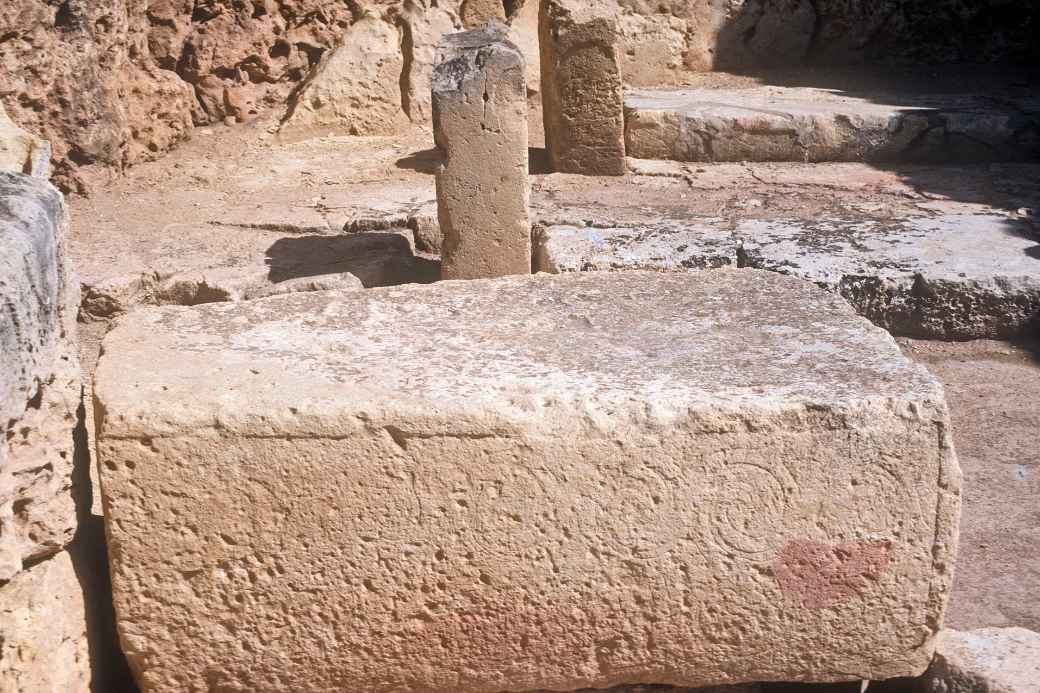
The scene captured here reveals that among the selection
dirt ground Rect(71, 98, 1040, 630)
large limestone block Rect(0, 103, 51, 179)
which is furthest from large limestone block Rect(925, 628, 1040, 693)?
large limestone block Rect(0, 103, 51, 179)

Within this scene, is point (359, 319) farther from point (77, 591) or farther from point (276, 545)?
point (77, 591)

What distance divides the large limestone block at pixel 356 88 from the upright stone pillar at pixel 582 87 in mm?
1214

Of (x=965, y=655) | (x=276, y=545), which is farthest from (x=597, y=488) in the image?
(x=965, y=655)

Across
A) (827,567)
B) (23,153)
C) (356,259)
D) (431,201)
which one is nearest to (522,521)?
(827,567)

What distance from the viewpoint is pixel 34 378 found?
1.72 metres

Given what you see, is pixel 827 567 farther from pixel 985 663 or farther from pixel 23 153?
pixel 23 153

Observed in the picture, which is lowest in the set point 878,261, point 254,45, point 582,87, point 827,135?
point 878,261

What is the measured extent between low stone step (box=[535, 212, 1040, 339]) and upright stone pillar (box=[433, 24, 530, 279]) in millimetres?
246

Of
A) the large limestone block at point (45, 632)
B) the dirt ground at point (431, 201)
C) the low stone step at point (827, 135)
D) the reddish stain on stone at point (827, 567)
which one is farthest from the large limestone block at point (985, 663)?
the low stone step at point (827, 135)

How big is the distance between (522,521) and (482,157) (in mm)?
2553

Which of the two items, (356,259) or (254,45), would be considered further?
(254,45)

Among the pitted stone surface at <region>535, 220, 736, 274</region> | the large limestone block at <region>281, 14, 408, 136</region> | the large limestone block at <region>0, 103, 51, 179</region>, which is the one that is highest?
the large limestone block at <region>0, 103, 51, 179</region>

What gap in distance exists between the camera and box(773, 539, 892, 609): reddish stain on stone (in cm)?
186

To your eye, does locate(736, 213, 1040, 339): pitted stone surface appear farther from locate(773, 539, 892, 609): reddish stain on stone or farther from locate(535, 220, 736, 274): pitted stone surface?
locate(773, 539, 892, 609): reddish stain on stone
